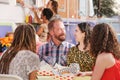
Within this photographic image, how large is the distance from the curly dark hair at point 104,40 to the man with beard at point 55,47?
84 centimetres

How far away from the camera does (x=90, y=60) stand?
8.97 ft

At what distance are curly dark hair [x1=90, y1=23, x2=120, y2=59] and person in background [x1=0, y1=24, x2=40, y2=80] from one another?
472 mm

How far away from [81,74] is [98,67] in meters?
0.33

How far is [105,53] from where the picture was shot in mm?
2135

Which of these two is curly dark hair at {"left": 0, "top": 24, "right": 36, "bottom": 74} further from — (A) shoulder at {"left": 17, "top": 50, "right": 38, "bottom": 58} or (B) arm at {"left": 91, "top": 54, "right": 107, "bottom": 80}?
(B) arm at {"left": 91, "top": 54, "right": 107, "bottom": 80}

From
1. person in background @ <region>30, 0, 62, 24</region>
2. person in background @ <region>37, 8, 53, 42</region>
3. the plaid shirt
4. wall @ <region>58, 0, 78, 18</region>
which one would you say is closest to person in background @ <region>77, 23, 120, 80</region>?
the plaid shirt

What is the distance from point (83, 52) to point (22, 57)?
0.81m

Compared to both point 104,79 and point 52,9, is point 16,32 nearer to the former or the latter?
point 104,79

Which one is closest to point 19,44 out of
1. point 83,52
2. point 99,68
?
point 99,68

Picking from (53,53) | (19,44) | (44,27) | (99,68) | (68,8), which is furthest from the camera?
(68,8)

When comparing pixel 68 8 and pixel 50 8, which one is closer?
pixel 50 8

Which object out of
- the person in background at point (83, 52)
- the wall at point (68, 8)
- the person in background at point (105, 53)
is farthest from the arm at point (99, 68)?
the wall at point (68, 8)

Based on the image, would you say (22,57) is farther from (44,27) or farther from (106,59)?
(44,27)

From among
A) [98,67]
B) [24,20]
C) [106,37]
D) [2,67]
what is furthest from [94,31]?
[24,20]
